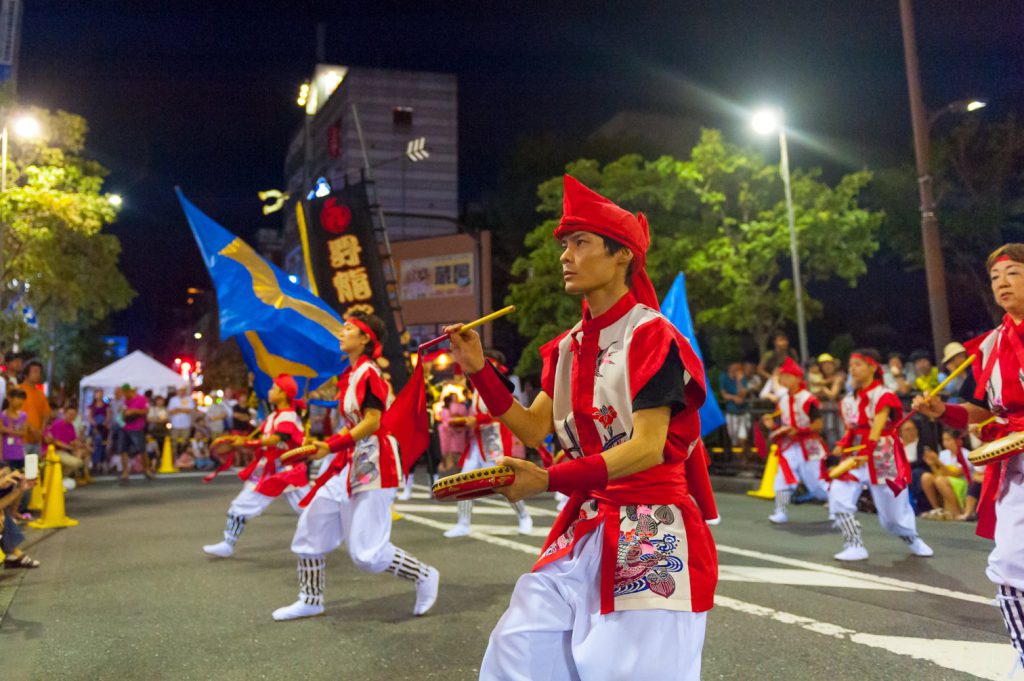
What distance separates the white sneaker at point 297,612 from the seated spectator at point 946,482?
7.84 meters

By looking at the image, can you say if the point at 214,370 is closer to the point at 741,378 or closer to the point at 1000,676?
the point at 741,378

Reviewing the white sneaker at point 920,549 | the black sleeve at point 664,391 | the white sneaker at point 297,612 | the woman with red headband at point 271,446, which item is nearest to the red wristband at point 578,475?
the black sleeve at point 664,391

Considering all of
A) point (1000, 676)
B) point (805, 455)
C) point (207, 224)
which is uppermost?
point (207, 224)

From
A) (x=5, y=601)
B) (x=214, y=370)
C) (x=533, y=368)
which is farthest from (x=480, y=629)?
(x=214, y=370)

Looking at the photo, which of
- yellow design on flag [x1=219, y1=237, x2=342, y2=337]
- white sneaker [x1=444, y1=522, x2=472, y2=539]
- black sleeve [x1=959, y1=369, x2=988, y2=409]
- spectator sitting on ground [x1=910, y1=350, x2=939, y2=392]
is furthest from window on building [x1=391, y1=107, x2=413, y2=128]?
black sleeve [x1=959, y1=369, x2=988, y2=409]

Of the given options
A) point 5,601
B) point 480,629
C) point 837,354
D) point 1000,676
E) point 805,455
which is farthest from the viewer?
point 837,354

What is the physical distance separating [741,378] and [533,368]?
11.8 m

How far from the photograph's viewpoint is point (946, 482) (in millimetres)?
10227

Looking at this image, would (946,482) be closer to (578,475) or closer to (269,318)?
(269,318)

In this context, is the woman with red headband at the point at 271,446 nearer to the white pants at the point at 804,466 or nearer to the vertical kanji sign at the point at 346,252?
the white pants at the point at 804,466

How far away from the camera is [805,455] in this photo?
10.5 m

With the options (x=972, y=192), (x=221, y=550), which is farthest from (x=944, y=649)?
(x=972, y=192)

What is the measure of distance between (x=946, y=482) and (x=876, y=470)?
11.0 ft

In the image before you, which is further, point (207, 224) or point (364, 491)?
point (207, 224)
